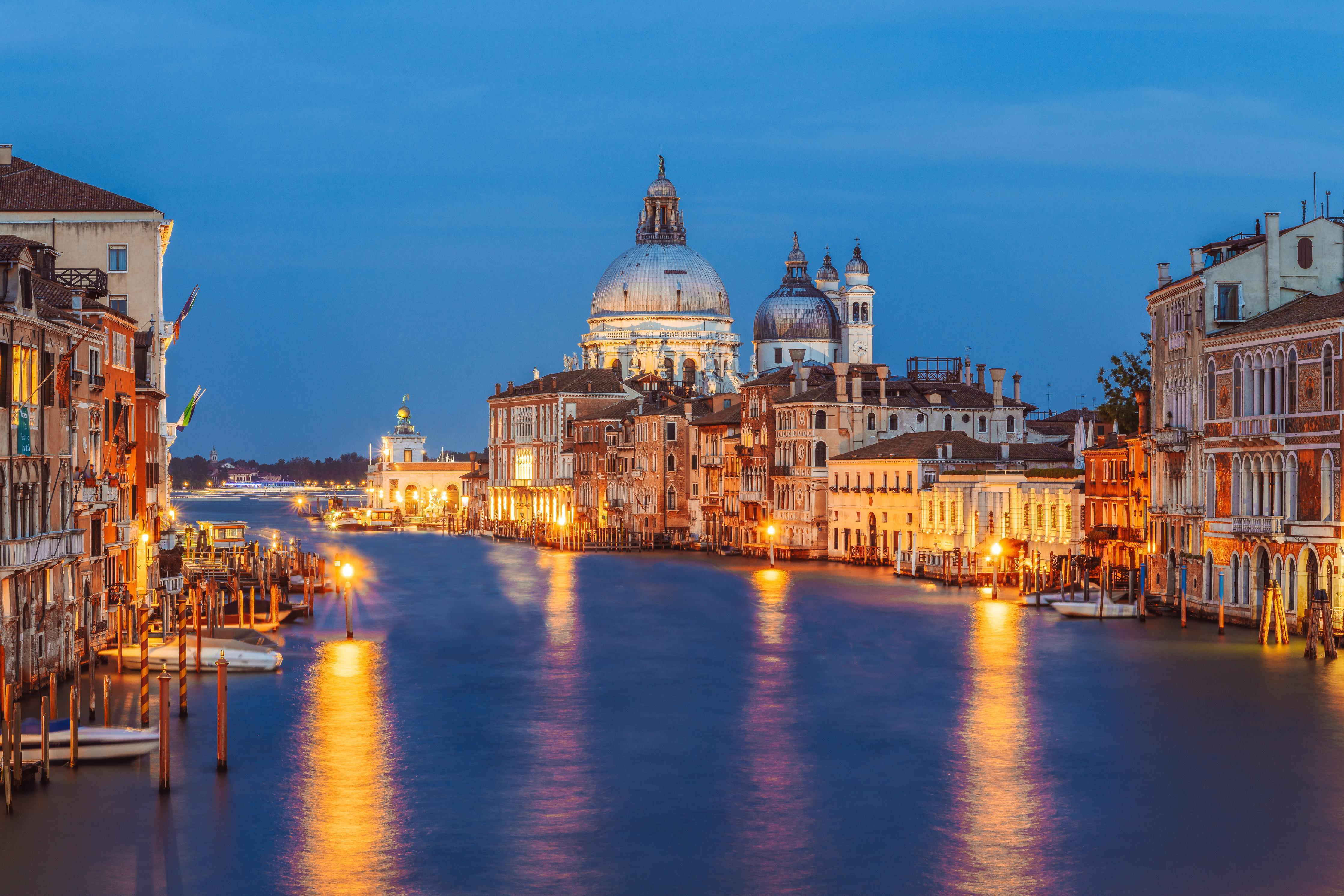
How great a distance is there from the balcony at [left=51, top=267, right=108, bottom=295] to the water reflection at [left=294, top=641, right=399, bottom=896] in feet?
25.5

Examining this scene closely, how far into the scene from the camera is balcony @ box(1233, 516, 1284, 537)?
34.4m

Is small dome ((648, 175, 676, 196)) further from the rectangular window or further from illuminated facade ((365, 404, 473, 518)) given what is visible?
the rectangular window

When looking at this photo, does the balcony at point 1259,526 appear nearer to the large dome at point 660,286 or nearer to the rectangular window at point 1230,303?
the rectangular window at point 1230,303

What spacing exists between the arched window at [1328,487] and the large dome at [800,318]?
68.3m

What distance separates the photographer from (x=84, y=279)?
3772 cm

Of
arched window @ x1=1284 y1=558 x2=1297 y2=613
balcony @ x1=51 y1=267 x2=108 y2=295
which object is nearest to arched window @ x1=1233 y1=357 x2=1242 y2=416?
arched window @ x1=1284 y1=558 x2=1297 y2=613

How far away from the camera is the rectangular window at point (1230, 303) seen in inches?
1484

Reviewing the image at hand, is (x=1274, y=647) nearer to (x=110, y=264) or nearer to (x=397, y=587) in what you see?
(x=110, y=264)

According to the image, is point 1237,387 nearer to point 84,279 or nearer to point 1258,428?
point 1258,428

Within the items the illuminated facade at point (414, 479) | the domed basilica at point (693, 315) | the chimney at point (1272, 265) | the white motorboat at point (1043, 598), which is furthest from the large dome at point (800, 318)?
the chimney at point (1272, 265)

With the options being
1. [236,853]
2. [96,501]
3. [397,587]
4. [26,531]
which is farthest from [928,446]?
[236,853]

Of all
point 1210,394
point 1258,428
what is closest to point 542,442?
point 1210,394

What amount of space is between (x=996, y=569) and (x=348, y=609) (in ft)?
58.7

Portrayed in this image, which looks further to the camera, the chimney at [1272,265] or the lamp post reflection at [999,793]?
the chimney at [1272,265]
